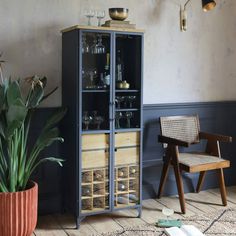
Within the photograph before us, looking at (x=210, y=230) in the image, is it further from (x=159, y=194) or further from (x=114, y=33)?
(x=114, y=33)

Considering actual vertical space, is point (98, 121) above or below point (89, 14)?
below

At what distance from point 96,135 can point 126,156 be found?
1.10ft

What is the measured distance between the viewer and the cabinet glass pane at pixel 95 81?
127 inches

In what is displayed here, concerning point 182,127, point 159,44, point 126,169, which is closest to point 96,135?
point 126,169

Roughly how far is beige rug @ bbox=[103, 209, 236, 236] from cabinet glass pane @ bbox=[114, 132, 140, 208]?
0.95 feet

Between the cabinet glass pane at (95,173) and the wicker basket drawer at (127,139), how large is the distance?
0.10 metres

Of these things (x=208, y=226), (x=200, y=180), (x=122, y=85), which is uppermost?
(x=122, y=85)

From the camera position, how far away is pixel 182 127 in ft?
12.8

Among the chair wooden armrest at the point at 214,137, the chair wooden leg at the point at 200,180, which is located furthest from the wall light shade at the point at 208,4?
the chair wooden leg at the point at 200,180

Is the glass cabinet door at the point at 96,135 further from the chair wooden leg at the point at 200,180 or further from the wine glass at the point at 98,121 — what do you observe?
the chair wooden leg at the point at 200,180

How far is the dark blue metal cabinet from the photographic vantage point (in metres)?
3.14

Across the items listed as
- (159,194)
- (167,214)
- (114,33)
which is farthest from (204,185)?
(114,33)

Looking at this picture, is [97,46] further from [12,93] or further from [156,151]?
[156,151]

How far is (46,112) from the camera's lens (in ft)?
11.0
